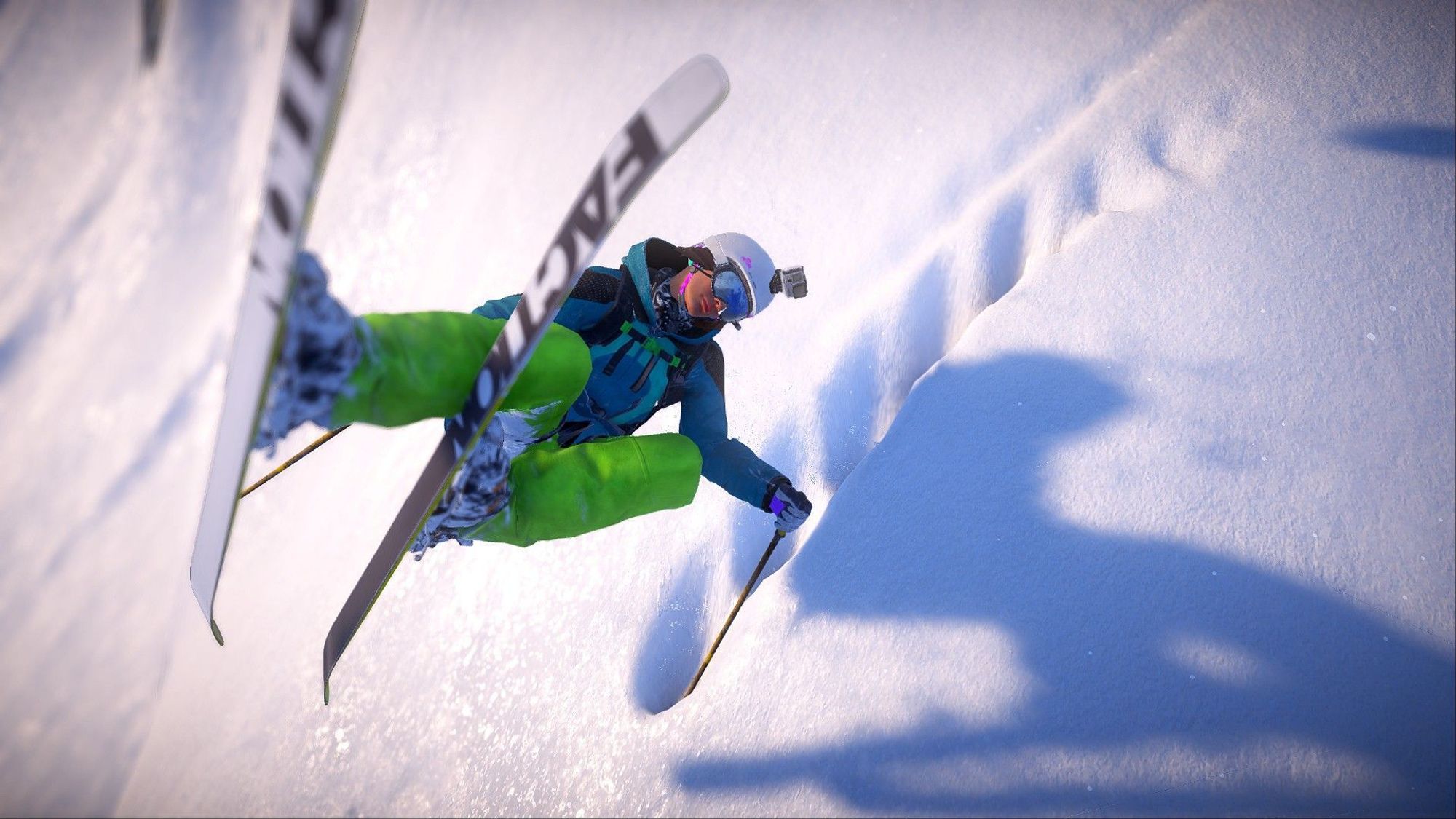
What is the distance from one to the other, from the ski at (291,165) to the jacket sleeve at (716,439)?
3.56 feet

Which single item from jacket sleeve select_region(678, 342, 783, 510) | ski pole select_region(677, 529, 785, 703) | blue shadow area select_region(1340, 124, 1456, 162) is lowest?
ski pole select_region(677, 529, 785, 703)

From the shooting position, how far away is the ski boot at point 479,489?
1.54 m

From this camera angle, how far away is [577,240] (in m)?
1.31

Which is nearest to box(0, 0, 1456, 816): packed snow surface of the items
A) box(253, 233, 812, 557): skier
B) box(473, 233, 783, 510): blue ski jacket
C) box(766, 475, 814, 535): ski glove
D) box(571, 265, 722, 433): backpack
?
box(766, 475, 814, 535): ski glove

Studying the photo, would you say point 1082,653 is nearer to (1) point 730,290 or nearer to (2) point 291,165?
(1) point 730,290

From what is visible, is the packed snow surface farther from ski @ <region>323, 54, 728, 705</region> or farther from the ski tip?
the ski tip

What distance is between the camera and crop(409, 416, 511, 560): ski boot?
5.04 ft

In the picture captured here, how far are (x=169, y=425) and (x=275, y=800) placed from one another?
187 cm

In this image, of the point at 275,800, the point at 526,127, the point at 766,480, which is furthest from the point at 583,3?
the point at 275,800

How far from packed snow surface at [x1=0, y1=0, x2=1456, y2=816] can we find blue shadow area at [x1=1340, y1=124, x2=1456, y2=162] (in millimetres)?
16

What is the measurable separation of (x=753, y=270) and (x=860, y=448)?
881 millimetres

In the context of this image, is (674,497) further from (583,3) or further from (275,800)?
(583,3)

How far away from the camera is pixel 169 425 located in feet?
11.6

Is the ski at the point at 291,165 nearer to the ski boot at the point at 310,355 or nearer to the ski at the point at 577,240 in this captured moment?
the ski boot at the point at 310,355
